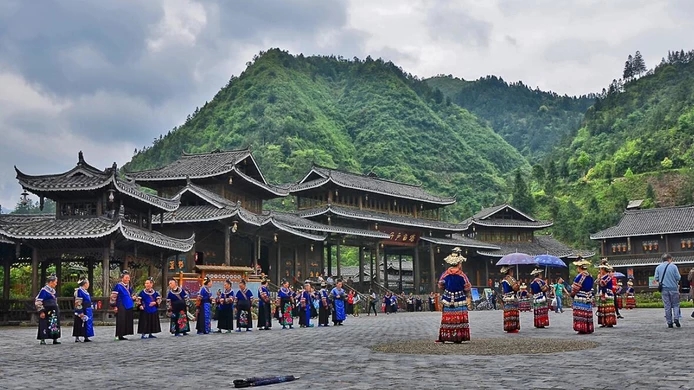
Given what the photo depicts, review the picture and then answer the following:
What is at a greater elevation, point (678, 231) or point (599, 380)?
point (678, 231)

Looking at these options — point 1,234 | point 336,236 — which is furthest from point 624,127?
point 1,234

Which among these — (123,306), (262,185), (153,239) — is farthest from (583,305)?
(262,185)

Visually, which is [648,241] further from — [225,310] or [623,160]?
[225,310]

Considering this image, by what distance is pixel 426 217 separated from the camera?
5394 cm

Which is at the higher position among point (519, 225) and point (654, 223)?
point (519, 225)

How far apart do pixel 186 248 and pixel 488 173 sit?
80.2 metres

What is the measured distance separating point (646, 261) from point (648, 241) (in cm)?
198

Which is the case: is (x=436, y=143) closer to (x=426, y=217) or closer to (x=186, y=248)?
(x=426, y=217)

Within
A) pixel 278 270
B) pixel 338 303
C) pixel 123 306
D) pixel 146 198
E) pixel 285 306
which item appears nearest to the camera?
pixel 123 306

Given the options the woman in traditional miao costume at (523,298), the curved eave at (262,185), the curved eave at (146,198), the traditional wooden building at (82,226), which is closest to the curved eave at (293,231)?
the curved eave at (262,185)

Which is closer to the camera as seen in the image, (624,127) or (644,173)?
(644,173)

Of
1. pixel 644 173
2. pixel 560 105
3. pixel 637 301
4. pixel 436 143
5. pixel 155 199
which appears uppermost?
pixel 560 105

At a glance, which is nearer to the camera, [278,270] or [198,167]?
[198,167]

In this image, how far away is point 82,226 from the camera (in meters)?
25.8
